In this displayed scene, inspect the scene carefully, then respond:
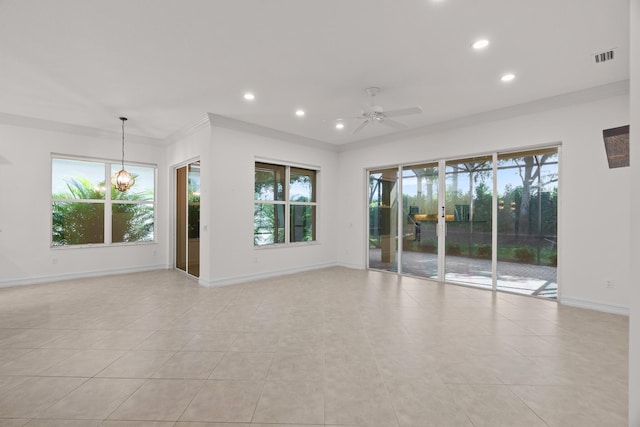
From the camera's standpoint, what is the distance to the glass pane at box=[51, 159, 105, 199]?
222 inches

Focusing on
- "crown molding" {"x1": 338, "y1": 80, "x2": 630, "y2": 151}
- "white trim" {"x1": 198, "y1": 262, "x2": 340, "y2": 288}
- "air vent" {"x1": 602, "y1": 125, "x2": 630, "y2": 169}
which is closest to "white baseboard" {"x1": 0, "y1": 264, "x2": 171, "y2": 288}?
"white trim" {"x1": 198, "y1": 262, "x2": 340, "y2": 288}

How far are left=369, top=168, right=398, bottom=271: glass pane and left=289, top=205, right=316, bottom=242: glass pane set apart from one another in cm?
135

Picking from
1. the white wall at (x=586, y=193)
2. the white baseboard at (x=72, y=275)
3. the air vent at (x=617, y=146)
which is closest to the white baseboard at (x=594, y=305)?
the white wall at (x=586, y=193)

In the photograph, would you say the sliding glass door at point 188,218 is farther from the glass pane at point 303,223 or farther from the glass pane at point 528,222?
the glass pane at point 528,222

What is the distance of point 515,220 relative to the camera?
4.83 meters

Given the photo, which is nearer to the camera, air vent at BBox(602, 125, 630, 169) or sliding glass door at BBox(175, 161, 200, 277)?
air vent at BBox(602, 125, 630, 169)

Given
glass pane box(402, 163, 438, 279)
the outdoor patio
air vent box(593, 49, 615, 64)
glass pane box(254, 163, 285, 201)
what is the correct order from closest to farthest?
air vent box(593, 49, 615, 64) → the outdoor patio → glass pane box(402, 163, 438, 279) → glass pane box(254, 163, 285, 201)

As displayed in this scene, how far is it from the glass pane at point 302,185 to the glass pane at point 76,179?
3878mm

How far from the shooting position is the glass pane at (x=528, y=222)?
4.54m

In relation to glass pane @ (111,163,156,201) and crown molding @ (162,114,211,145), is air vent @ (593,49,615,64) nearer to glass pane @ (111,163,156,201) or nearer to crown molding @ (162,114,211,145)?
crown molding @ (162,114,211,145)

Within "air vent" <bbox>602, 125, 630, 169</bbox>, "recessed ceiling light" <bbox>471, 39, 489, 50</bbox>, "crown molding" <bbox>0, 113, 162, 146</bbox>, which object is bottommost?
"air vent" <bbox>602, 125, 630, 169</bbox>

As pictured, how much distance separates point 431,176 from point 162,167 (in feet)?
19.3

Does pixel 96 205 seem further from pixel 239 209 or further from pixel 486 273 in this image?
pixel 486 273

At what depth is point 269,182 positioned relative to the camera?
616 cm
